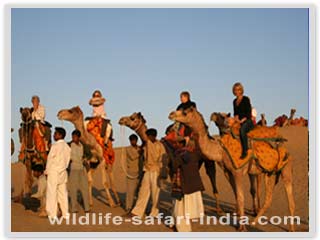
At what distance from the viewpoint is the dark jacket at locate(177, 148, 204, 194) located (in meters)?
12.6

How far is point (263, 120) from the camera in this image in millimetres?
16266

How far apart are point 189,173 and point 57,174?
3443mm

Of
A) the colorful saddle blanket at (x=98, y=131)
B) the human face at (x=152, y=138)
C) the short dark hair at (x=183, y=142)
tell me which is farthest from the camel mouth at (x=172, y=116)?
the colorful saddle blanket at (x=98, y=131)

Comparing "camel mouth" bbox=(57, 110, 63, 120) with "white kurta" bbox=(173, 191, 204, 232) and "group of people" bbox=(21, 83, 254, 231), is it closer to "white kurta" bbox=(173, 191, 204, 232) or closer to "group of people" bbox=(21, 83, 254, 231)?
"group of people" bbox=(21, 83, 254, 231)

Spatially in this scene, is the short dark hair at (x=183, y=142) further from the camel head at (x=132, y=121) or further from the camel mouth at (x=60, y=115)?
the camel mouth at (x=60, y=115)

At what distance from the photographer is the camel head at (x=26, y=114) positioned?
16.9m

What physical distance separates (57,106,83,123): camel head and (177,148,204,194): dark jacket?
454 cm

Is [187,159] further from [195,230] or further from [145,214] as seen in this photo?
[145,214]

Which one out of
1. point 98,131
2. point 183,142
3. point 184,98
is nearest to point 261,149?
point 183,142

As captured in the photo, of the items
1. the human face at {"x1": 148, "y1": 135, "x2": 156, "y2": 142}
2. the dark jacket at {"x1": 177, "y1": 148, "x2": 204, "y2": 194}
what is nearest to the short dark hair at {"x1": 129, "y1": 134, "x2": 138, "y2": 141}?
the human face at {"x1": 148, "y1": 135, "x2": 156, "y2": 142}

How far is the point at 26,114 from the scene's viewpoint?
17.0 m

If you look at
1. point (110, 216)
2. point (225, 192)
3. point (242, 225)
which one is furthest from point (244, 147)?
point (225, 192)

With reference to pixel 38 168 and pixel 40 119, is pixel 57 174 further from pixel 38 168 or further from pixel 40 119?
pixel 40 119

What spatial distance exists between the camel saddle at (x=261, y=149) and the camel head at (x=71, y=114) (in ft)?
13.9
